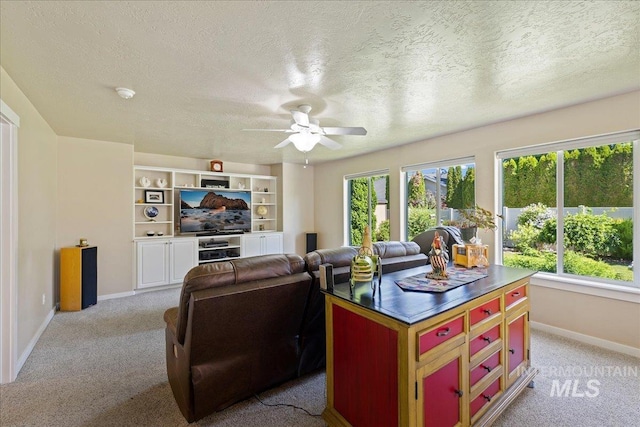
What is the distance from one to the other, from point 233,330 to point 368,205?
4483mm

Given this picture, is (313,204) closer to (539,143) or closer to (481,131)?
(481,131)

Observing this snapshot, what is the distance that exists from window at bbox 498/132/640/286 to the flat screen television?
4752mm

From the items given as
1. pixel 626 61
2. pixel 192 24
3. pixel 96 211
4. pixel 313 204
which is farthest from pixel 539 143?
pixel 96 211

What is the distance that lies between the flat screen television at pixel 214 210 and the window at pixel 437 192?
3401 millimetres

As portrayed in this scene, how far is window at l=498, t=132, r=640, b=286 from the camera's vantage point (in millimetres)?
2877

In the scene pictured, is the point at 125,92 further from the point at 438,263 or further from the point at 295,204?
the point at 295,204

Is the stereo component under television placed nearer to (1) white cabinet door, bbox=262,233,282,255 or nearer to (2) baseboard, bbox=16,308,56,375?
(2) baseboard, bbox=16,308,56,375

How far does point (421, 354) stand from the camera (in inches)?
53.2

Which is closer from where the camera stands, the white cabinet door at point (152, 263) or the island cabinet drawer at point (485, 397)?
the island cabinet drawer at point (485, 397)

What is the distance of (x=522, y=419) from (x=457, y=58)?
8.31 feet

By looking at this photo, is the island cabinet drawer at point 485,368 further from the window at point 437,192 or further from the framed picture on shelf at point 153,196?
the framed picture on shelf at point 153,196

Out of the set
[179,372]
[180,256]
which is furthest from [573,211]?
[180,256]

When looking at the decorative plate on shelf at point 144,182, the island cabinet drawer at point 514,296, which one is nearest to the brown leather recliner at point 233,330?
the island cabinet drawer at point 514,296

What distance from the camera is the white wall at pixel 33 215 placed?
2.55 metres
